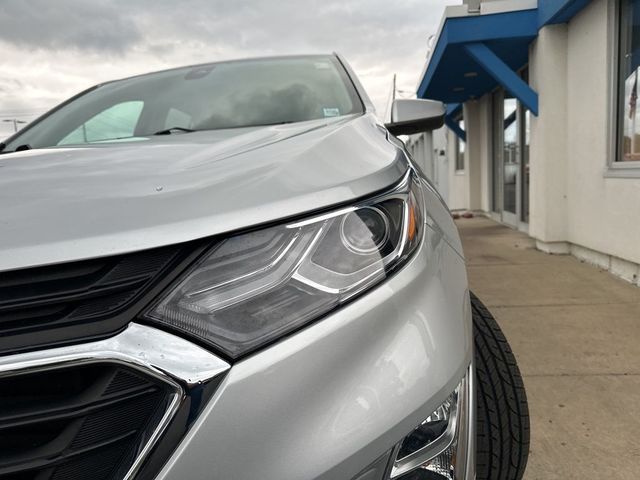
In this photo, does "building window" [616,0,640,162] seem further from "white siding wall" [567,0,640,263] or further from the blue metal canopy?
the blue metal canopy

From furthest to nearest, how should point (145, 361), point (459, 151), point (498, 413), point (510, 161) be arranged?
point (459, 151), point (510, 161), point (498, 413), point (145, 361)

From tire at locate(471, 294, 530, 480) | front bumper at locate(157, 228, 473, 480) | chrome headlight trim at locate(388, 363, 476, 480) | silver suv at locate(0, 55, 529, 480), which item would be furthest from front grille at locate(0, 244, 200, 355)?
tire at locate(471, 294, 530, 480)

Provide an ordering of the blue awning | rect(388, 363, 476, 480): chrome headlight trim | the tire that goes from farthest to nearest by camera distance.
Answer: the blue awning, the tire, rect(388, 363, 476, 480): chrome headlight trim

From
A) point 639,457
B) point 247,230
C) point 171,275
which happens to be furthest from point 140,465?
point 639,457

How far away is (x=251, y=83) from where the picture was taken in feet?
7.55

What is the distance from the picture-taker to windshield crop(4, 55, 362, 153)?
2037 mm

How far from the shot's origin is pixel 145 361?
30.0 inches

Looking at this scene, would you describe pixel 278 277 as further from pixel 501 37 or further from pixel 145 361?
pixel 501 37

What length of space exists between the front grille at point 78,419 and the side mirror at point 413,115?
162 centimetres

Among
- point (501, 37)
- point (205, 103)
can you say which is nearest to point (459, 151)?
point (501, 37)

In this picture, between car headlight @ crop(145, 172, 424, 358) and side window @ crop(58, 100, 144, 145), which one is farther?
side window @ crop(58, 100, 144, 145)

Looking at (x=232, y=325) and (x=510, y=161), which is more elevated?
(x=510, y=161)

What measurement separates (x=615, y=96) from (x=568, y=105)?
3.70 feet

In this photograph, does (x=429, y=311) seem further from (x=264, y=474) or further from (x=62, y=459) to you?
(x=62, y=459)
